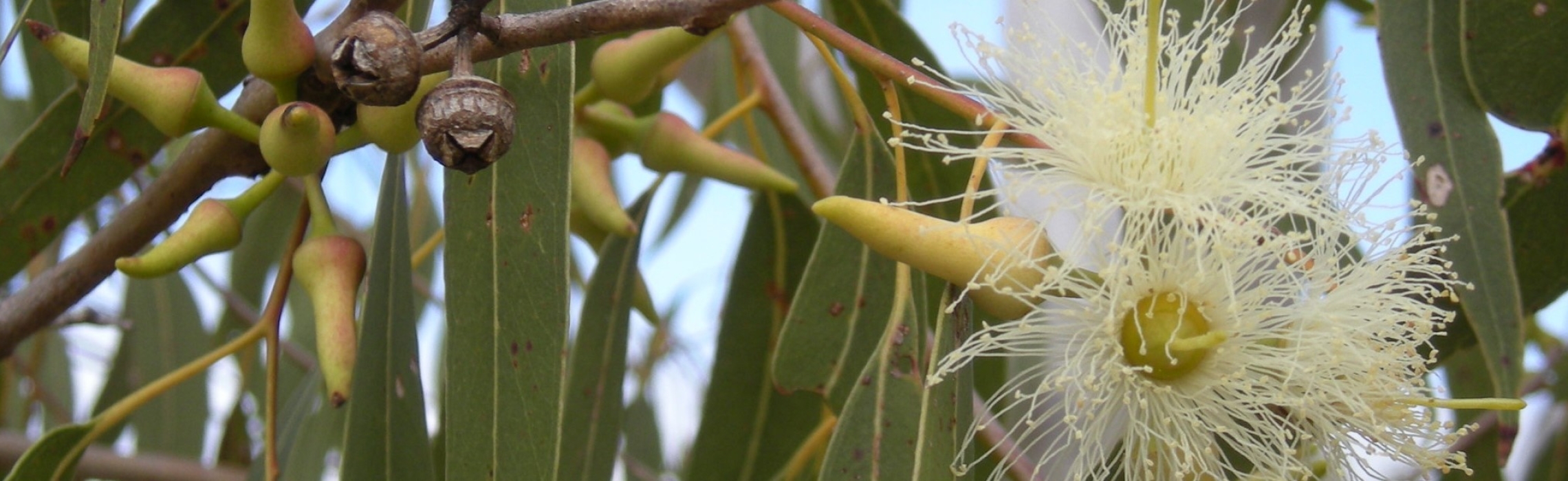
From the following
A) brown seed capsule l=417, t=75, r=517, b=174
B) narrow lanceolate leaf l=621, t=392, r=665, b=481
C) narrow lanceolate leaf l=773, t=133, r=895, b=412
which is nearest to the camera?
brown seed capsule l=417, t=75, r=517, b=174

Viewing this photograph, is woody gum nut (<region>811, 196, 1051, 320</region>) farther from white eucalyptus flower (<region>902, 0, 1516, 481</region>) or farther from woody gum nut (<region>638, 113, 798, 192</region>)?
Result: woody gum nut (<region>638, 113, 798, 192</region>)

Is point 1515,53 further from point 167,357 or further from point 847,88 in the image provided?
point 167,357

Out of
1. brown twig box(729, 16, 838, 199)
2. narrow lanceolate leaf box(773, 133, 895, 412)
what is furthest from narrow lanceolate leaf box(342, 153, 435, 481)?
brown twig box(729, 16, 838, 199)

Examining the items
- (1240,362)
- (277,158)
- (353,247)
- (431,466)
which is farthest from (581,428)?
(1240,362)

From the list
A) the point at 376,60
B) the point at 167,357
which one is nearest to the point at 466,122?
the point at 376,60

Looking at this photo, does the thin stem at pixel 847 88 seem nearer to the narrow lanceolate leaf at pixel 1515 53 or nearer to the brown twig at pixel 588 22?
the brown twig at pixel 588 22

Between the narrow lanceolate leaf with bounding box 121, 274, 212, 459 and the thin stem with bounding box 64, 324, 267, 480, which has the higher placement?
the thin stem with bounding box 64, 324, 267, 480

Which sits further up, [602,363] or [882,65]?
[882,65]

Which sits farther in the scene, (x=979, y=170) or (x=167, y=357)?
(x=167, y=357)
